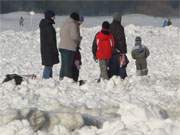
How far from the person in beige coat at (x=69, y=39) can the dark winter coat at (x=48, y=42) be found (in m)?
0.29

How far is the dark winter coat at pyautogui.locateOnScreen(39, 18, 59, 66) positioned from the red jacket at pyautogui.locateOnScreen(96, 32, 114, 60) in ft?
2.64

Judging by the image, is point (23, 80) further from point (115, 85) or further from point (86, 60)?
point (86, 60)

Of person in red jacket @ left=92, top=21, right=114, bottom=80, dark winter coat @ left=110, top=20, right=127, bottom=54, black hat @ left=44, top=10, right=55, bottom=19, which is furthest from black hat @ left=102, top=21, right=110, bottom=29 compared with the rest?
black hat @ left=44, top=10, right=55, bottom=19

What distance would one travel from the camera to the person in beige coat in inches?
426

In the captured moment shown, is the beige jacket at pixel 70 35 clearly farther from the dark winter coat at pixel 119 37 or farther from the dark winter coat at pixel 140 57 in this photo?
the dark winter coat at pixel 140 57

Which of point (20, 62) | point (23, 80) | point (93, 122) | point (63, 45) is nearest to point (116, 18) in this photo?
point (63, 45)

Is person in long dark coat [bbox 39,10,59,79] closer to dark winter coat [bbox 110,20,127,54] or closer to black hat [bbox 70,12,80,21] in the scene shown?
black hat [bbox 70,12,80,21]

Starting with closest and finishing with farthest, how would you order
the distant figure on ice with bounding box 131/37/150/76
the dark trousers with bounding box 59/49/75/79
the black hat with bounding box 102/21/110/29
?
the dark trousers with bounding box 59/49/75/79
the black hat with bounding box 102/21/110/29
the distant figure on ice with bounding box 131/37/150/76

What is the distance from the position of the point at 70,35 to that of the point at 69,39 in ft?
0.25

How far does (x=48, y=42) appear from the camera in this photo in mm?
11227

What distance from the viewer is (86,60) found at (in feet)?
67.1

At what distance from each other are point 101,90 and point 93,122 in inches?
123

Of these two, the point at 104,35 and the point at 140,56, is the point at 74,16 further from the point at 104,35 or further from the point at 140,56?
the point at 140,56

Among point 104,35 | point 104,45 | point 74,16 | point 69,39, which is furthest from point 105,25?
point 69,39
